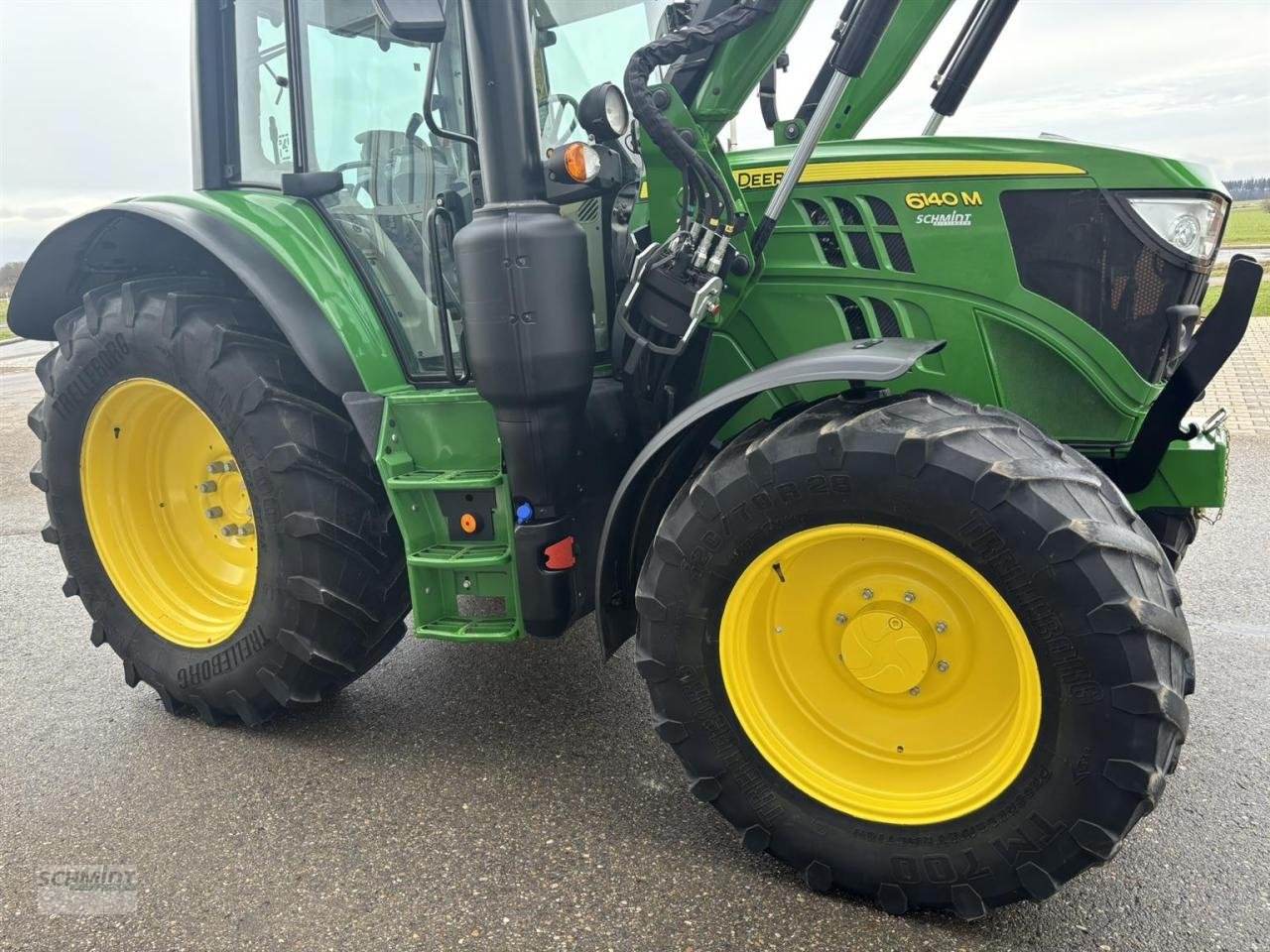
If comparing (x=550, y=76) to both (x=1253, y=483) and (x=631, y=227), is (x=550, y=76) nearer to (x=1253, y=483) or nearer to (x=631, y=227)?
(x=631, y=227)

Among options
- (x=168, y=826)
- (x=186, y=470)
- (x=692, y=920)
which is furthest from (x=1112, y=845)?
(x=186, y=470)

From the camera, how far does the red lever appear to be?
2523 millimetres

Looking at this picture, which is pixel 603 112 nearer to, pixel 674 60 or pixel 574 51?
pixel 674 60

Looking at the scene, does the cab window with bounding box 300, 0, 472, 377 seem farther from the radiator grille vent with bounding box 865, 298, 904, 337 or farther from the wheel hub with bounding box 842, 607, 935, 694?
the wheel hub with bounding box 842, 607, 935, 694

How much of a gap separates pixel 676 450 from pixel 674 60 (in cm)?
95

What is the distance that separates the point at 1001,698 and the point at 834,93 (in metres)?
1.39

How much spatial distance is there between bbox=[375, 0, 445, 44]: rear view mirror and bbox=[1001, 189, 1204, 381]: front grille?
1412 mm

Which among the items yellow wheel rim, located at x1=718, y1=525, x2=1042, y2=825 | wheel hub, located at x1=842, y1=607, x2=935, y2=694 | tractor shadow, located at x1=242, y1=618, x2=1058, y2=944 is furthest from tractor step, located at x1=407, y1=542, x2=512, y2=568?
wheel hub, located at x1=842, y1=607, x2=935, y2=694

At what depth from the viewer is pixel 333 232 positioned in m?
2.88

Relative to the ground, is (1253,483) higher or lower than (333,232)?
lower

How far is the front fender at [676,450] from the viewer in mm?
2039

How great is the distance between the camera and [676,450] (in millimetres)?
2354

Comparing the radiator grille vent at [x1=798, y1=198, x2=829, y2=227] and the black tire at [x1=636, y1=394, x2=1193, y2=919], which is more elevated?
the radiator grille vent at [x1=798, y1=198, x2=829, y2=227]

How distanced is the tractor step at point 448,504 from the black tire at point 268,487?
180mm
